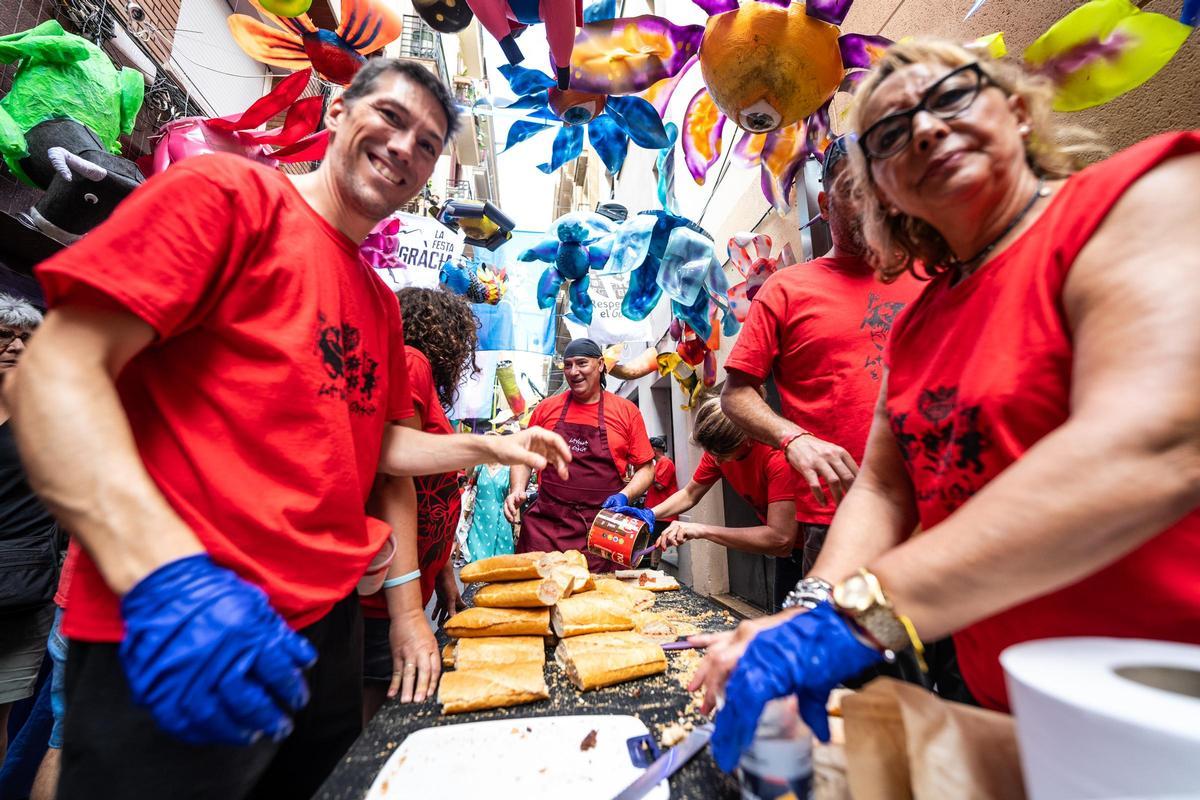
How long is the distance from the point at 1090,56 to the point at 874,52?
76cm

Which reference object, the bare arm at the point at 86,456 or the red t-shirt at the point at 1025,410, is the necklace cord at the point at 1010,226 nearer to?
the red t-shirt at the point at 1025,410

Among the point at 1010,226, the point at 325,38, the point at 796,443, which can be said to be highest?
the point at 325,38

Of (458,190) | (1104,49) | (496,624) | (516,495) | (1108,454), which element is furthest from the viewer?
(458,190)

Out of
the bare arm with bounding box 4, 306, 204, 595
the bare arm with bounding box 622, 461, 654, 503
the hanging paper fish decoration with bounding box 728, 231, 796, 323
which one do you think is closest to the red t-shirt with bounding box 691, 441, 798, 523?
the bare arm with bounding box 622, 461, 654, 503

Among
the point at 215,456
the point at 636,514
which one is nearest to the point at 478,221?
the point at 636,514

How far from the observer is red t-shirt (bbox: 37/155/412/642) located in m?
0.86

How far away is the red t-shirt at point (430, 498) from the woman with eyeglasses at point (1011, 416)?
63.9 inches

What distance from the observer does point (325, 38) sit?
8.23ft

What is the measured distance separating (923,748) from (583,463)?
11.4 ft

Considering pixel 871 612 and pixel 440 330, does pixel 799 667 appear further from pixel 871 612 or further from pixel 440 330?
pixel 440 330

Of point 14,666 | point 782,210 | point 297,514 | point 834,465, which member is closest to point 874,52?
point 782,210

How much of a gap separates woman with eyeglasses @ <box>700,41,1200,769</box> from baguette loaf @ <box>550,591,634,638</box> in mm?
961

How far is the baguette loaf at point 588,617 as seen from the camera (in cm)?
175

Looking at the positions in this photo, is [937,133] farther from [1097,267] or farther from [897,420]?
[897,420]
